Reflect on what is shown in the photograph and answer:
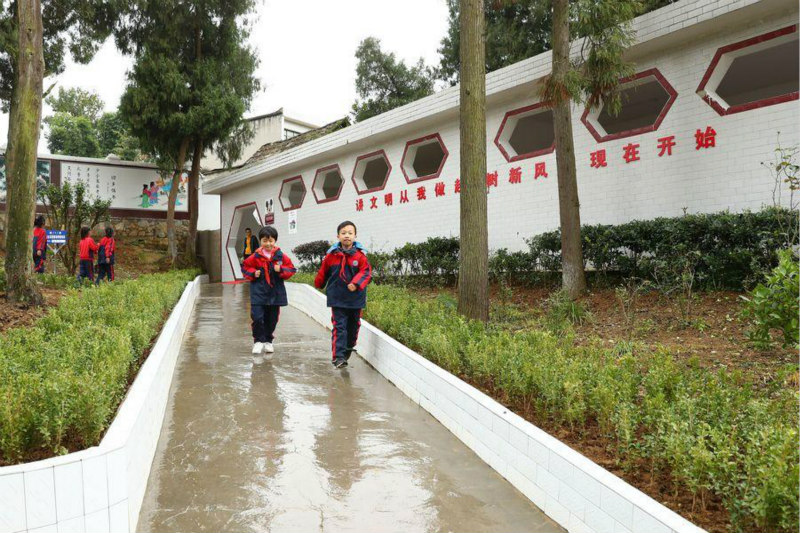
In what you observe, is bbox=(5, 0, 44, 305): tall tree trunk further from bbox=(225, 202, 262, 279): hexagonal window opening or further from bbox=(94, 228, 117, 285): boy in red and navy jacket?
bbox=(225, 202, 262, 279): hexagonal window opening

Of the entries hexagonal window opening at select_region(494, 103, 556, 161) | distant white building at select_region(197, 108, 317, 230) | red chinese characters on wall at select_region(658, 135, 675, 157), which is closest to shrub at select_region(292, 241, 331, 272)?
hexagonal window opening at select_region(494, 103, 556, 161)

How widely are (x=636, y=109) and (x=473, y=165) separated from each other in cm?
1032

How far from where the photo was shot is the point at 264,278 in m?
6.78

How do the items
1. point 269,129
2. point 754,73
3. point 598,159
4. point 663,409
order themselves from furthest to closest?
point 269,129, point 754,73, point 598,159, point 663,409

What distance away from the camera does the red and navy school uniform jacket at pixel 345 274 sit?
20.1ft

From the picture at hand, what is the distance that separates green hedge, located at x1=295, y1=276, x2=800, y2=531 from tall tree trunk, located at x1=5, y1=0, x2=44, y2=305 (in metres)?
4.78

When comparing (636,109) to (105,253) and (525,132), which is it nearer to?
(525,132)

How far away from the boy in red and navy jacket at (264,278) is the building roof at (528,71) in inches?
206

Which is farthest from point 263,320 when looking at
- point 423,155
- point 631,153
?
point 423,155

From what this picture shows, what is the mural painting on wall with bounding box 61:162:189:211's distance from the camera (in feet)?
68.0

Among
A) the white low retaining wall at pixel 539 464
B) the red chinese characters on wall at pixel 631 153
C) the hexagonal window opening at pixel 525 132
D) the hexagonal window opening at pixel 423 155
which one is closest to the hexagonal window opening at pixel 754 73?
the red chinese characters on wall at pixel 631 153

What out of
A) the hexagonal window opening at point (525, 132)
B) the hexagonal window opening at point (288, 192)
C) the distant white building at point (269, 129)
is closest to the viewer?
the hexagonal window opening at point (525, 132)

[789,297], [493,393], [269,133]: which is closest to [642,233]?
[789,297]

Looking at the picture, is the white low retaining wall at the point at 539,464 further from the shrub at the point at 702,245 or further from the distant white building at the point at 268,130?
the distant white building at the point at 268,130
